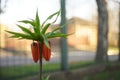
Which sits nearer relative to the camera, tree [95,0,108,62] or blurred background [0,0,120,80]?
blurred background [0,0,120,80]

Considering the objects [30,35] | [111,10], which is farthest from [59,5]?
[30,35]

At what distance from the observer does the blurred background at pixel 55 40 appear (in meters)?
7.88

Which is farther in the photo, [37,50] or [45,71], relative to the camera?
[45,71]

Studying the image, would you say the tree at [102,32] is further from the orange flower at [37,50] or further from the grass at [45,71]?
the orange flower at [37,50]

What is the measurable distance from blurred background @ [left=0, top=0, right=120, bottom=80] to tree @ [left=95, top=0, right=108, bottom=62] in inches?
5.5

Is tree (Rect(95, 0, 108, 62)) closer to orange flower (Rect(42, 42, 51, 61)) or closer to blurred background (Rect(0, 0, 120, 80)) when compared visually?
blurred background (Rect(0, 0, 120, 80))

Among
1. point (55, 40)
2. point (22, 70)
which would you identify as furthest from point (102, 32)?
point (22, 70)

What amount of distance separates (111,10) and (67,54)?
9.47 feet

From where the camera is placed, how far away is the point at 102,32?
10953 millimetres

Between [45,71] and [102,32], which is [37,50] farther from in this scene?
[102,32]

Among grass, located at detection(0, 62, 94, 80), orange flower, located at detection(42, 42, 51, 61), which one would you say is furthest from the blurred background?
orange flower, located at detection(42, 42, 51, 61)

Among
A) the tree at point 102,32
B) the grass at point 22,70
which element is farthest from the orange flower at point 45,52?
the tree at point 102,32

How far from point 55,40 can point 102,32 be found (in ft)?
6.87

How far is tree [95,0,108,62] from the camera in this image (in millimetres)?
10672
